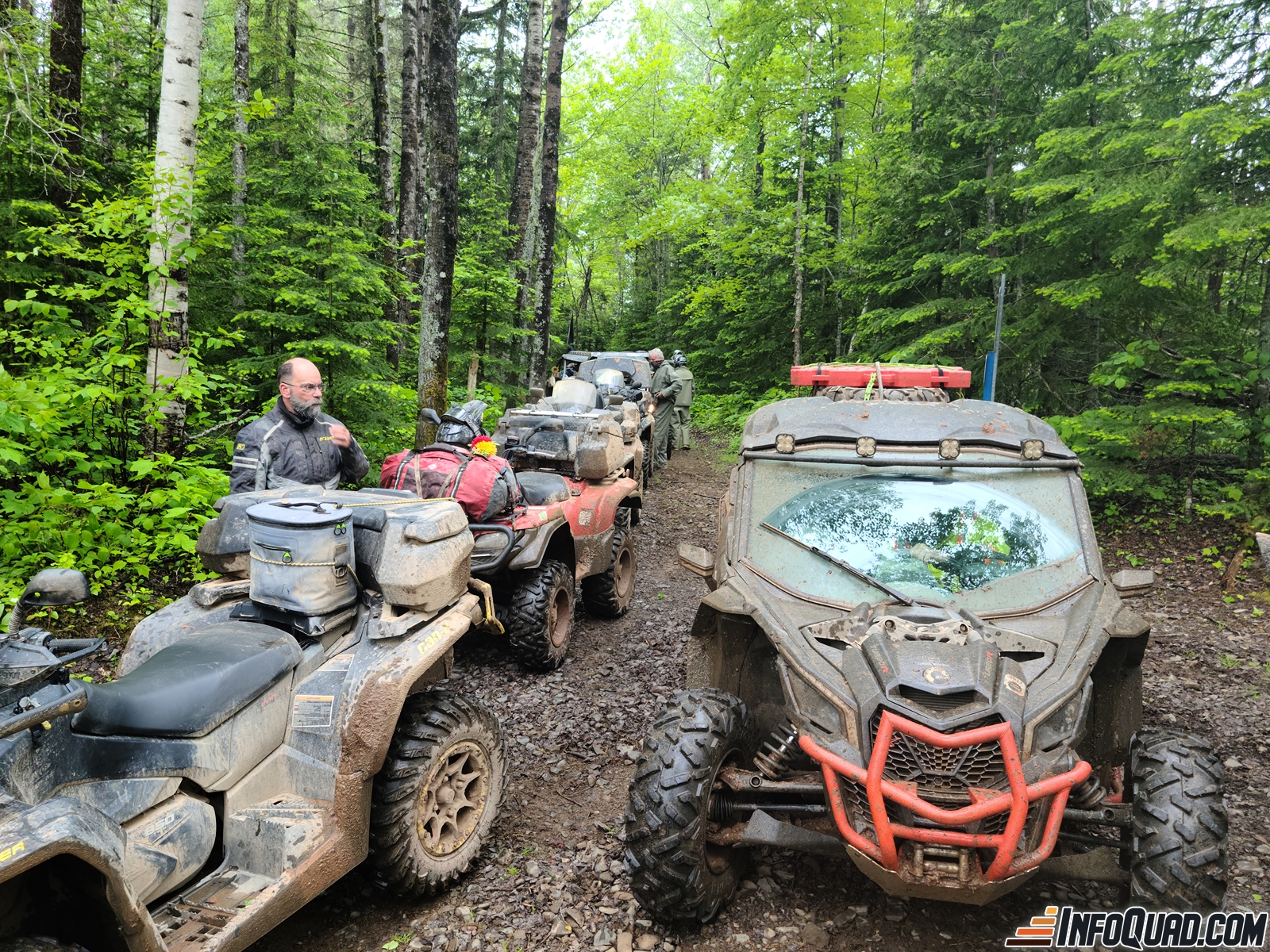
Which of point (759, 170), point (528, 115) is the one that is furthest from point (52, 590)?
point (759, 170)

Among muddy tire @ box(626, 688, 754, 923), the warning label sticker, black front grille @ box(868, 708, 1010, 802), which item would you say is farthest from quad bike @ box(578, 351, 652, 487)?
black front grille @ box(868, 708, 1010, 802)

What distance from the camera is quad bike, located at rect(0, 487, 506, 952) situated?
6.32 feet

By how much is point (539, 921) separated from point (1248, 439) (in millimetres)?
8502

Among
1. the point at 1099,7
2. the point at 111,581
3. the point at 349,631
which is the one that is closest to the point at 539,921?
the point at 349,631

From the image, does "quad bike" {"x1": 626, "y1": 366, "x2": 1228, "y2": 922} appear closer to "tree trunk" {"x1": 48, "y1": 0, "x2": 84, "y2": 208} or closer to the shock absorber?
the shock absorber

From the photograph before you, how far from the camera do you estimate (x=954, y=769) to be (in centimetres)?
234

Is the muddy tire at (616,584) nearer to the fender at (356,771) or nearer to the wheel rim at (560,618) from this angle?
the wheel rim at (560,618)

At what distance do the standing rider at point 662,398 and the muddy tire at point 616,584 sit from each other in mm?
6514

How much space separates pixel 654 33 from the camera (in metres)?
32.1

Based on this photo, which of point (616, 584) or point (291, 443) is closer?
point (291, 443)

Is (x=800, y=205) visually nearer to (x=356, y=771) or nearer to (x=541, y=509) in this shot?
(x=541, y=509)

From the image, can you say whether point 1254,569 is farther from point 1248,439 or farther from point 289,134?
point 289,134

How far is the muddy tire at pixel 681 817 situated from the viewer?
2.74m

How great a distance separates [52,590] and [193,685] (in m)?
0.60
